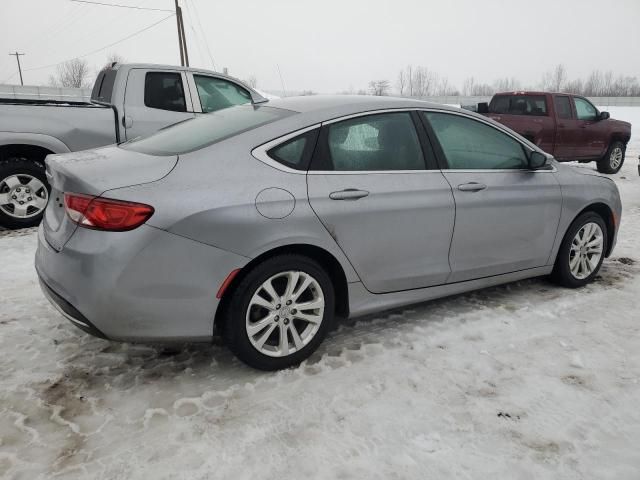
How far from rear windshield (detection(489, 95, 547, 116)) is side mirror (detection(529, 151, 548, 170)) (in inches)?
307

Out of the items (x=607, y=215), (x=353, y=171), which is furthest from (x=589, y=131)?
(x=353, y=171)

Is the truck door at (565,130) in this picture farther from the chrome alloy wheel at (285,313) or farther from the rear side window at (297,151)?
the chrome alloy wheel at (285,313)

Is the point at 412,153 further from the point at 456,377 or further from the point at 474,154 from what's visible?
the point at 456,377

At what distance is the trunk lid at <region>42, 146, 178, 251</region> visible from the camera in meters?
2.58

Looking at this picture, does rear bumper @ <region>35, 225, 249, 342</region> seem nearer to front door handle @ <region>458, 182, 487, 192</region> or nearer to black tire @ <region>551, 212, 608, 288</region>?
front door handle @ <region>458, 182, 487, 192</region>

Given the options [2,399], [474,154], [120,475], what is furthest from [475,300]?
[2,399]

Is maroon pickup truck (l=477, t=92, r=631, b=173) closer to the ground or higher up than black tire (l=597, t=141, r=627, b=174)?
higher up

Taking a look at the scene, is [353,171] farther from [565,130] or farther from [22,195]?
[565,130]

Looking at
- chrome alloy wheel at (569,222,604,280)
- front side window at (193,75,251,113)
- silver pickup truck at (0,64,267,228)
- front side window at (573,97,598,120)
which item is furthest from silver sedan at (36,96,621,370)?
front side window at (573,97,598,120)

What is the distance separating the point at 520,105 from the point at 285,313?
9.93 metres

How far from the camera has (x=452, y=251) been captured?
351 centimetres

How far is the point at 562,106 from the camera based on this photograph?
11070 mm

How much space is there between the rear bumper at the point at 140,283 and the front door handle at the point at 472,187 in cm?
163

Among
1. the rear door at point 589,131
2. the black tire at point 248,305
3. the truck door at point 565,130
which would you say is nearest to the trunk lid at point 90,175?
the black tire at point 248,305
